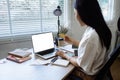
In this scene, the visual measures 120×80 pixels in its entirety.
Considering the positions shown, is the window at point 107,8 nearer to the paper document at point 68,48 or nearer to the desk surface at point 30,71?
the paper document at point 68,48

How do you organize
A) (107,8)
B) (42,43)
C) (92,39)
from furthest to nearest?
(107,8)
(42,43)
(92,39)

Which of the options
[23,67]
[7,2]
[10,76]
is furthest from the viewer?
[7,2]

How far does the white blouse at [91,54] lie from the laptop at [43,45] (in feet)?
1.68

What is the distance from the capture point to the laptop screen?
1940mm

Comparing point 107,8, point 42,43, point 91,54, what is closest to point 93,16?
point 91,54

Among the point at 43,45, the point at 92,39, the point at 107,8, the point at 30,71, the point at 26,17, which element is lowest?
the point at 30,71

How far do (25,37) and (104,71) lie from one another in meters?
1.58

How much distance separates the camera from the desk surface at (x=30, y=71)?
56.9 inches

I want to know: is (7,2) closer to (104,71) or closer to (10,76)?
(10,76)

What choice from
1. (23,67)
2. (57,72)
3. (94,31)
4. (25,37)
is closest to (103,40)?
(94,31)

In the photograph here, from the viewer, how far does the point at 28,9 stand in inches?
105

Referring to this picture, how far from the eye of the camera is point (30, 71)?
1.56 m

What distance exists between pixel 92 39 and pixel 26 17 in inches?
59.3

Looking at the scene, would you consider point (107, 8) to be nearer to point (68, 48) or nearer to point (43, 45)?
point (68, 48)
